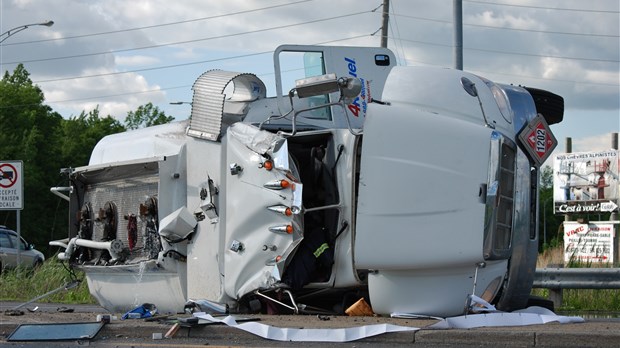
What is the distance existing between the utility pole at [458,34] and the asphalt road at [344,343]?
8.55 meters

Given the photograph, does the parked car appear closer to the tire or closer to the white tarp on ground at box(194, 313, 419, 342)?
the tire

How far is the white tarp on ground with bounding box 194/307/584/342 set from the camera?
7863mm

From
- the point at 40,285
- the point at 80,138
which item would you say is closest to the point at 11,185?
the point at 40,285

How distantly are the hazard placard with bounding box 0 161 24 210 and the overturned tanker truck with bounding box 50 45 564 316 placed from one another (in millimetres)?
9631

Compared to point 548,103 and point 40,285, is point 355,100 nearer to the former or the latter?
point 548,103

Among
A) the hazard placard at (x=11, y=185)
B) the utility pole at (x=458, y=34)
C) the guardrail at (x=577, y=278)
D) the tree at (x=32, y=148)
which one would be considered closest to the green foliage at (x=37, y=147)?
the tree at (x=32, y=148)

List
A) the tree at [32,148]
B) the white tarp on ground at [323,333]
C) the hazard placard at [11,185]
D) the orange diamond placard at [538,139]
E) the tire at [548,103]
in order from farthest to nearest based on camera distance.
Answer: the tree at [32,148] → the hazard placard at [11,185] → the tire at [548,103] → the orange diamond placard at [538,139] → the white tarp on ground at [323,333]

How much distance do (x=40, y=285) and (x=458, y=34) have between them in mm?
8145

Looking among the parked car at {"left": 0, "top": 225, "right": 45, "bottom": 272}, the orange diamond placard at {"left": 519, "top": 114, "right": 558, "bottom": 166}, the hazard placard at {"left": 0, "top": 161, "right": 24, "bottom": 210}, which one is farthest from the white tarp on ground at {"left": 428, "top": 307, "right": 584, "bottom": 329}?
the parked car at {"left": 0, "top": 225, "right": 45, "bottom": 272}

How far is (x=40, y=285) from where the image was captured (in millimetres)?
17109

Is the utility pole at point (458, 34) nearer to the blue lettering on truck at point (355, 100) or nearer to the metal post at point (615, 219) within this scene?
the blue lettering on truck at point (355, 100)

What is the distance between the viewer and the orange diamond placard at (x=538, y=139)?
9273 millimetres

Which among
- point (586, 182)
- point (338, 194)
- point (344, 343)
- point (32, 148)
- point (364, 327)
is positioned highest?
point (32, 148)

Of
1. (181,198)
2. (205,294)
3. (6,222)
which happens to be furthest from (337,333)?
(6,222)
